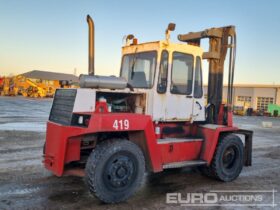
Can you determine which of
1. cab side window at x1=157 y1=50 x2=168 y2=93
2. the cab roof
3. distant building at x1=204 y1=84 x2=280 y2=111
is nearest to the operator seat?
cab side window at x1=157 y1=50 x2=168 y2=93

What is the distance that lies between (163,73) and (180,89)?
0.55 metres

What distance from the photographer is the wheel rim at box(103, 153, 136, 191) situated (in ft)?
A: 16.7

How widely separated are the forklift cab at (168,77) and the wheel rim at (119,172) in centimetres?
110

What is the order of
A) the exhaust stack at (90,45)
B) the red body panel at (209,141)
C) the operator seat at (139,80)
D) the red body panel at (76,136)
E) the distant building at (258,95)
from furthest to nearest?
1. the distant building at (258,95)
2. the red body panel at (209,141)
3. the operator seat at (139,80)
4. the exhaust stack at (90,45)
5. the red body panel at (76,136)

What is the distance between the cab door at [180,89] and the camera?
20.4 ft

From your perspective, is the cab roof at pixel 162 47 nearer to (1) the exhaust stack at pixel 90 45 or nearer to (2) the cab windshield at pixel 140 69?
(2) the cab windshield at pixel 140 69

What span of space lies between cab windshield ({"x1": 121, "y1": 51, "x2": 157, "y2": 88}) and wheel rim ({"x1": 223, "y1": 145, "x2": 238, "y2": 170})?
228cm

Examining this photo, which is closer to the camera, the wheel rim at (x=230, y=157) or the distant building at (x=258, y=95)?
the wheel rim at (x=230, y=157)

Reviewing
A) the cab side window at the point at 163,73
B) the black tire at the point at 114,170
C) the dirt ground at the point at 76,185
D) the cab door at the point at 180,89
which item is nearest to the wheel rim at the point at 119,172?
the black tire at the point at 114,170

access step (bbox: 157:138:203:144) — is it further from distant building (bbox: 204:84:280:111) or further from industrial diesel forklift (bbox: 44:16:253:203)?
distant building (bbox: 204:84:280:111)

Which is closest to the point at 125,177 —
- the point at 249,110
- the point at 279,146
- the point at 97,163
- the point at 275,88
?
the point at 97,163

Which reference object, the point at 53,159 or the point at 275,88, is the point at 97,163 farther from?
the point at 275,88

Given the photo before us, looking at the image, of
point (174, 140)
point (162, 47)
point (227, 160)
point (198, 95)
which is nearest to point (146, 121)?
point (174, 140)

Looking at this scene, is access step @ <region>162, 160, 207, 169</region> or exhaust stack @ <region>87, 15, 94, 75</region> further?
access step @ <region>162, 160, 207, 169</region>
